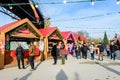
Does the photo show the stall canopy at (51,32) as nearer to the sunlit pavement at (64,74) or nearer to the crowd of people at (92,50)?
the crowd of people at (92,50)

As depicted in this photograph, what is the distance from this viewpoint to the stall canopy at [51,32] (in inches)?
941

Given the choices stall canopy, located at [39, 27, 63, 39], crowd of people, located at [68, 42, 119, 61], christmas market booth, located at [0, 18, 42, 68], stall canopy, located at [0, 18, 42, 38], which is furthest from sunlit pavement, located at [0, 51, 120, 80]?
stall canopy, located at [39, 27, 63, 39]

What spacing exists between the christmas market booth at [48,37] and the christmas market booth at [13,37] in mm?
1196

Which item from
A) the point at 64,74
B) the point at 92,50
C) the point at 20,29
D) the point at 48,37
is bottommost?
the point at 64,74

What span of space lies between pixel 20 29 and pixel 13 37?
33.4 inches

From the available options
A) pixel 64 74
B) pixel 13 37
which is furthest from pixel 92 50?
pixel 64 74

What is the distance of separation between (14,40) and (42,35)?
12.6ft

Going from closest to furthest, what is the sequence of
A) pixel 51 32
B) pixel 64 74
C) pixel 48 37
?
pixel 64 74
pixel 48 37
pixel 51 32

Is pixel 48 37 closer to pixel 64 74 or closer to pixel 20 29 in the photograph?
pixel 20 29

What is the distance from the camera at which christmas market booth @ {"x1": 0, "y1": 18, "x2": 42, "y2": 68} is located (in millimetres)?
16547

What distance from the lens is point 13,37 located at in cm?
1902

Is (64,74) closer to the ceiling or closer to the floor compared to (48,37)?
closer to the floor

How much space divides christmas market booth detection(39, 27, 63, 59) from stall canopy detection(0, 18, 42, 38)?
1.51 meters

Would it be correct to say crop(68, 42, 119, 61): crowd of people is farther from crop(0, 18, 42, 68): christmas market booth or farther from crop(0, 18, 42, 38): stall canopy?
crop(0, 18, 42, 38): stall canopy
